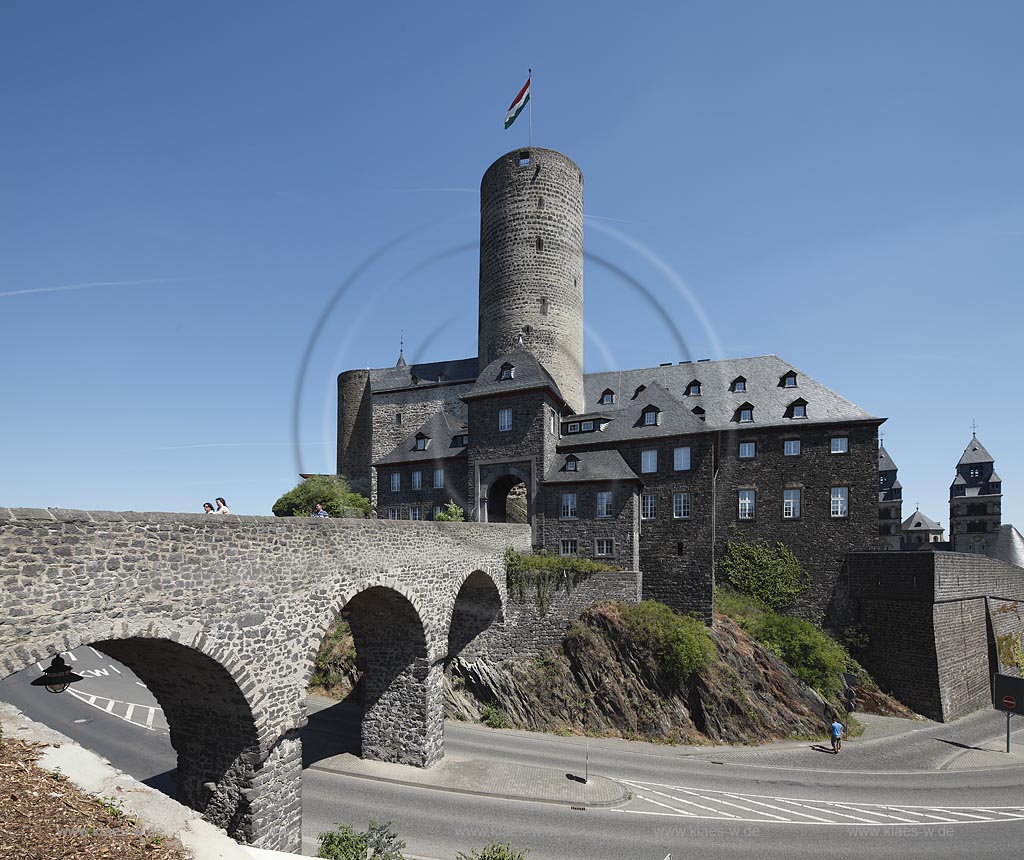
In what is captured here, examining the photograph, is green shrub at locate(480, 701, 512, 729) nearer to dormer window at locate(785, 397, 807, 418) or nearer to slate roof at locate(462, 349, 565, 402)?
slate roof at locate(462, 349, 565, 402)

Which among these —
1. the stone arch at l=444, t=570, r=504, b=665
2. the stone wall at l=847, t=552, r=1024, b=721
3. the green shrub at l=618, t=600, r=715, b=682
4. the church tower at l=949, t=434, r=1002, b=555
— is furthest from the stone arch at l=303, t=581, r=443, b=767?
the church tower at l=949, t=434, r=1002, b=555

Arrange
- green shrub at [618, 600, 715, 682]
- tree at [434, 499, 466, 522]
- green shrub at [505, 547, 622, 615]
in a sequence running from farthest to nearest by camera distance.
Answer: tree at [434, 499, 466, 522]
green shrub at [505, 547, 622, 615]
green shrub at [618, 600, 715, 682]

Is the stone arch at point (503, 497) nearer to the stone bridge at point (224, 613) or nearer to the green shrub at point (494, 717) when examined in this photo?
the green shrub at point (494, 717)

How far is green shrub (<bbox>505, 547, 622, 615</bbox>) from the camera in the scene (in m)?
30.8

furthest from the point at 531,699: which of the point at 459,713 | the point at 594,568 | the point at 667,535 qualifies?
the point at 667,535

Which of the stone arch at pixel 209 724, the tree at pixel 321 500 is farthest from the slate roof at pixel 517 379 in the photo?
the stone arch at pixel 209 724

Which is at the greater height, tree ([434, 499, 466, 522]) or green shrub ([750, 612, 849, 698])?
tree ([434, 499, 466, 522])

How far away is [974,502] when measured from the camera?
68.7m

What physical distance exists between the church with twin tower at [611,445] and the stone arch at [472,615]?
524cm

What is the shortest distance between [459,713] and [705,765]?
1132 cm

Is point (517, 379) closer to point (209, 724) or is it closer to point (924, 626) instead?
point (209, 724)

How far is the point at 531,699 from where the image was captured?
2914 centimetres

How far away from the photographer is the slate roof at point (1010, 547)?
53.5 m

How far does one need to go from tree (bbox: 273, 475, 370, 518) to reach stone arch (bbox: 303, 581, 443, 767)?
70.8 ft
